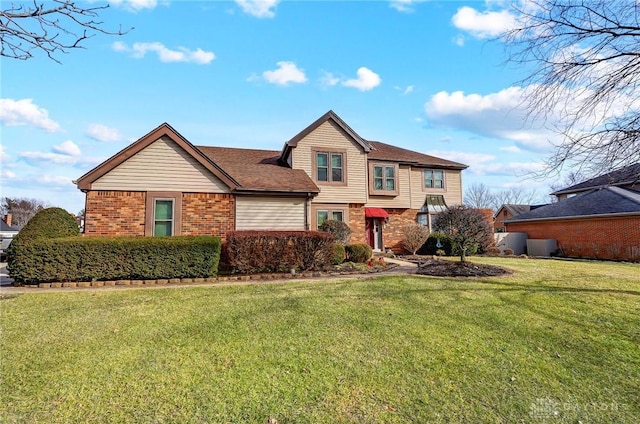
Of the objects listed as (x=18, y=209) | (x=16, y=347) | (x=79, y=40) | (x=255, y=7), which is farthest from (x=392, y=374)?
(x=18, y=209)

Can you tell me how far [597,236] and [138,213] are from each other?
989 inches

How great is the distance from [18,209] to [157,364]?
82.9 m

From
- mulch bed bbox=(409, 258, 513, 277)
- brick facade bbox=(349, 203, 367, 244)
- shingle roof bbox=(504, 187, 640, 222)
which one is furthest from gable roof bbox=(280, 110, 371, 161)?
shingle roof bbox=(504, 187, 640, 222)

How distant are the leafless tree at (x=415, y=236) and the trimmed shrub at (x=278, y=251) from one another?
903cm

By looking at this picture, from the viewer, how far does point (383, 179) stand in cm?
1983

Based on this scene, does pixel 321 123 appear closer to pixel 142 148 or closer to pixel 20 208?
pixel 142 148

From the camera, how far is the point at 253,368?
3852 mm

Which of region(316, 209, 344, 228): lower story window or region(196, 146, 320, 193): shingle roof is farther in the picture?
region(316, 209, 344, 228): lower story window

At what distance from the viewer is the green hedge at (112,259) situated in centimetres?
850

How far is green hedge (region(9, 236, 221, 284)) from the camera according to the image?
8500mm

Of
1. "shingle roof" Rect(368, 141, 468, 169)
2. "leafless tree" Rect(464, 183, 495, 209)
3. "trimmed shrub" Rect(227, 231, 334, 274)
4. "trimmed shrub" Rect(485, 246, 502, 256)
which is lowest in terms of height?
"trimmed shrub" Rect(485, 246, 502, 256)

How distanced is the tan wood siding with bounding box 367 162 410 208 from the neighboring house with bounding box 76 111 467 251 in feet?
0.21

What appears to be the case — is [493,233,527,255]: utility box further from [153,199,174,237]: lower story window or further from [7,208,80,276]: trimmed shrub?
[7,208,80,276]: trimmed shrub

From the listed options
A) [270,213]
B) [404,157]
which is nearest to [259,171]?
[270,213]
